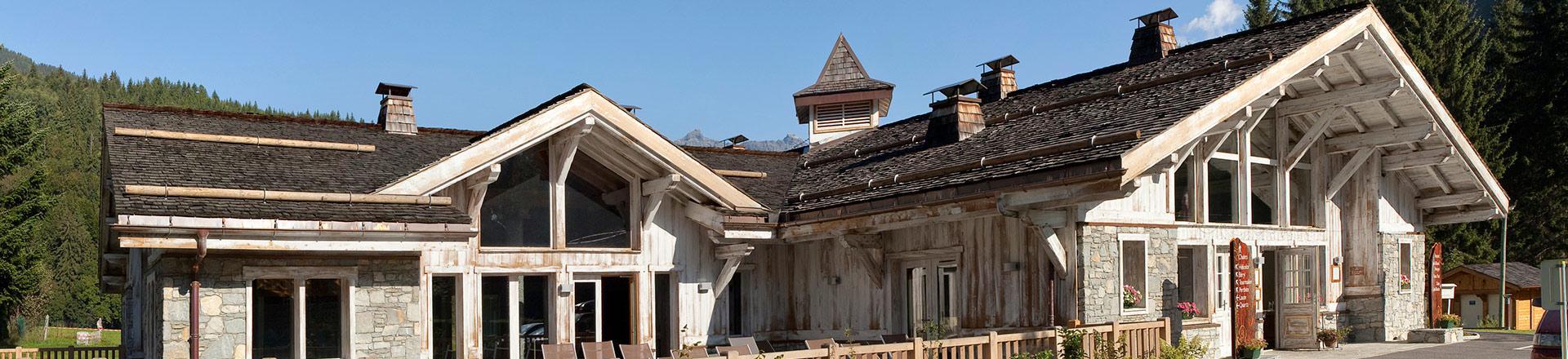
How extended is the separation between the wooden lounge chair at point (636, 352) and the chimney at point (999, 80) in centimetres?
893

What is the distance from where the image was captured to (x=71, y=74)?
95.6m

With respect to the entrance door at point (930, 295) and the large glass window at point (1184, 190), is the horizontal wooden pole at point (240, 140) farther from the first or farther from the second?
the large glass window at point (1184, 190)

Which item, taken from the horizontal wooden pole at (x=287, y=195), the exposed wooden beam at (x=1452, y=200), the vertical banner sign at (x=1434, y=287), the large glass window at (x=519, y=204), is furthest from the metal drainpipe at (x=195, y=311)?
the exposed wooden beam at (x=1452, y=200)

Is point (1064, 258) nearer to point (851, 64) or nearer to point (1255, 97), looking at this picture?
point (1255, 97)

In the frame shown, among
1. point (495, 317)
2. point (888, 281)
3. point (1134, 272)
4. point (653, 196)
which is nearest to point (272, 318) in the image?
point (495, 317)

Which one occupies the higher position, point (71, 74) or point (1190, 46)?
point (71, 74)

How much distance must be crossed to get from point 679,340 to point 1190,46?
831 centimetres

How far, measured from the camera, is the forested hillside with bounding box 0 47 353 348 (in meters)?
33.1

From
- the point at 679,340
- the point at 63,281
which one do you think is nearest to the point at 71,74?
the point at 63,281

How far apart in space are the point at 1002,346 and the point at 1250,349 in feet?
13.6

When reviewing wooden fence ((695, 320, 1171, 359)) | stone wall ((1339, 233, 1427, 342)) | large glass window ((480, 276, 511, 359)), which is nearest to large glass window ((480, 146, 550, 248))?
large glass window ((480, 276, 511, 359))

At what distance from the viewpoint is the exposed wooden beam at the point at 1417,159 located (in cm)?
1881

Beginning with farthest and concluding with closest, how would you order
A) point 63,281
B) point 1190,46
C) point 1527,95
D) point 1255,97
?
1. point 63,281
2. point 1527,95
3. point 1190,46
4. point 1255,97

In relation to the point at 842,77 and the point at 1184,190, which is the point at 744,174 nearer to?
the point at 1184,190
